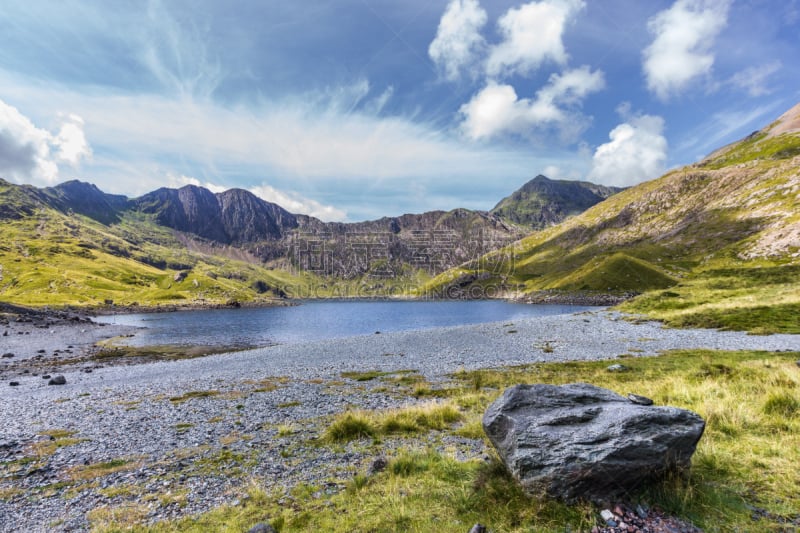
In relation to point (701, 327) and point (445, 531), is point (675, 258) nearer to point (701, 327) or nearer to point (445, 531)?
point (701, 327)

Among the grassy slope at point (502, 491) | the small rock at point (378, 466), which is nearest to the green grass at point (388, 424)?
the grassy slope at point (502, 491)

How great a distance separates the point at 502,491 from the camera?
8039mm

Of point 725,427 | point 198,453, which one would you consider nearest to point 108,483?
point 198,453

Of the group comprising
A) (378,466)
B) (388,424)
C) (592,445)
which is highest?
(592,445)

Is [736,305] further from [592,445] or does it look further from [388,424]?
[592,445]

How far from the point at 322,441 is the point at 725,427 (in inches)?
559

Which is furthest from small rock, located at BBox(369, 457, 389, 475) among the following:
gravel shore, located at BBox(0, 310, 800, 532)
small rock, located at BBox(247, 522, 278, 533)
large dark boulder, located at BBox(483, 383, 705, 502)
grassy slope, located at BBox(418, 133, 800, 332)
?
grassy slope, located at BBox(418, 133, 800, 332)

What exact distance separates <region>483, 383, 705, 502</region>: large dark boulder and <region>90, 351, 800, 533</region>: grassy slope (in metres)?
0.35

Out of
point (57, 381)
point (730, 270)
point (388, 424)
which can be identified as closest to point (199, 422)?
point (388, 424)

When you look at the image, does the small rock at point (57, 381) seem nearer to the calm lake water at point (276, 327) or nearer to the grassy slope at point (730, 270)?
the calm lake water at point (276, 327)

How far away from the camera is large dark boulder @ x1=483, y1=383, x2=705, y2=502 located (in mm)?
7180

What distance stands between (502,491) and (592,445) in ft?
7.69

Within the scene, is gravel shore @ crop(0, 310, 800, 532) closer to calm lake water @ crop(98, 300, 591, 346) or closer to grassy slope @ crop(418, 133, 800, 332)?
grassy slope @ crop(418, 133, 800, 332)

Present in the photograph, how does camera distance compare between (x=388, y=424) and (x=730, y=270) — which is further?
(x=730, y=270)
